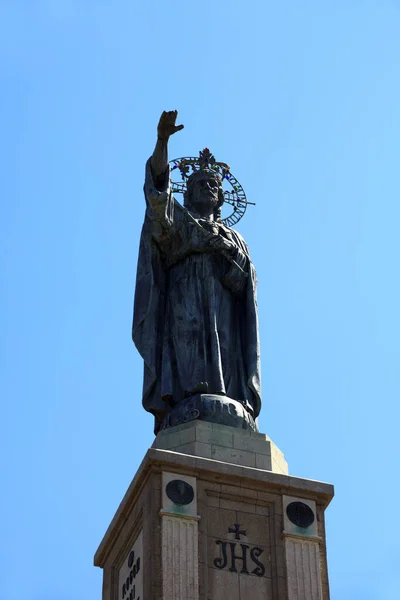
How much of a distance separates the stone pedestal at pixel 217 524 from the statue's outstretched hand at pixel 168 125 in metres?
4.51

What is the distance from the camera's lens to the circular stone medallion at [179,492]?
64.3ft

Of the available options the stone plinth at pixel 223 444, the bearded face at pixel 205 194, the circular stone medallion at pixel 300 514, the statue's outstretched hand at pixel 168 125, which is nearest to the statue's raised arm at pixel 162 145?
the statue's outstretched hand at pixel 168 125

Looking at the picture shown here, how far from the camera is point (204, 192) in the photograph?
23547mm

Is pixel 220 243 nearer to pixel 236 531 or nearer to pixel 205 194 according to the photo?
pixel 205 194

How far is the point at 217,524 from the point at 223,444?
129cm

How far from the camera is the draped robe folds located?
2170 cm

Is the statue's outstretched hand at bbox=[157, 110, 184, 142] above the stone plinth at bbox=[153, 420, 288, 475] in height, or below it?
above

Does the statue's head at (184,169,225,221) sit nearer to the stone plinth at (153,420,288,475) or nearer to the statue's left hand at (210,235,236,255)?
the statue's left hand at (210,235,236,255)

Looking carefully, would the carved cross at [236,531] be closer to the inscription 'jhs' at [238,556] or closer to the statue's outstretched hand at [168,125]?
the inscription 'jhs' at [238,556]

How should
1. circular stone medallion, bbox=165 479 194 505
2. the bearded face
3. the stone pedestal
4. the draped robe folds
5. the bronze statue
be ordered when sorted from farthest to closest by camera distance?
the bearded face < the draped robe folds < the bronze statue < circular stone medallion, bbox=165 479 194 505 < the stone pedestal

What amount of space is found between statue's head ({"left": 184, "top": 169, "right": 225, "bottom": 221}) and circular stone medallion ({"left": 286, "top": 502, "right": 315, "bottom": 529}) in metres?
5.46

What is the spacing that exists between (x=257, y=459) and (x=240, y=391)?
1.62 metres

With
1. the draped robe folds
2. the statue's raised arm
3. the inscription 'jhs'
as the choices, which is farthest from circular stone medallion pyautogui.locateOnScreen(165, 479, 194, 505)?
the statue's raised arm

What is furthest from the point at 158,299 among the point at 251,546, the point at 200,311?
the point at 251,546
